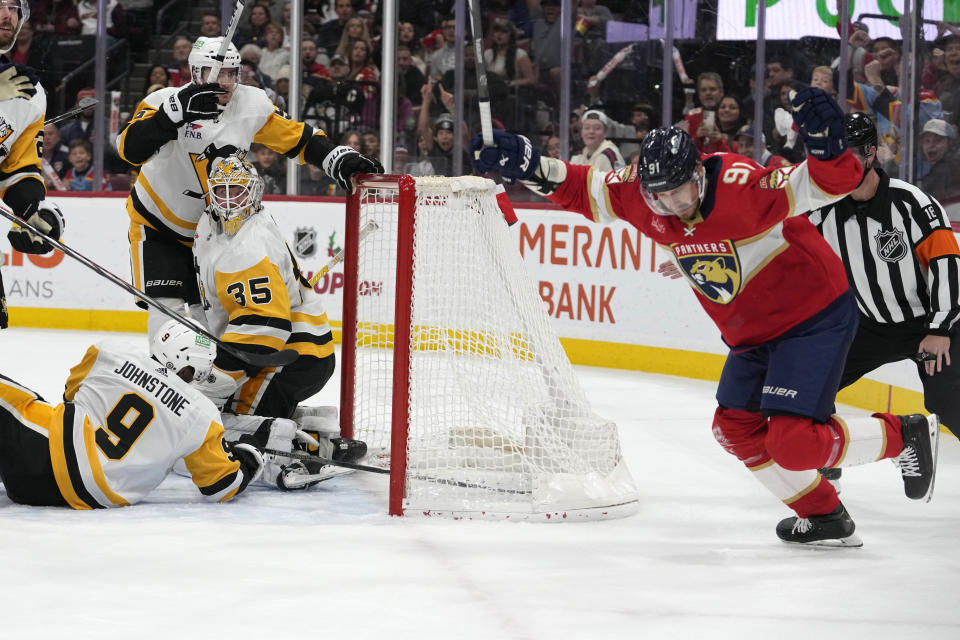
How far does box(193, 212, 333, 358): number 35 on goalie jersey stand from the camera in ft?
11.3

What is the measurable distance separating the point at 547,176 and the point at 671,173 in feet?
1.14

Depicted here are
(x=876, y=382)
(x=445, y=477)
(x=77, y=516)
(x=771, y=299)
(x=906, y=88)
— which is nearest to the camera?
(x=771, y=299)

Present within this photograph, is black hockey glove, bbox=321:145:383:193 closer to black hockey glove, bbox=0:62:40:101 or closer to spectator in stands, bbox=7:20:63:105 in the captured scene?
black hockey glove, bbox=0:62:40:101

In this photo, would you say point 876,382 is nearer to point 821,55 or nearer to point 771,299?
point 821,55

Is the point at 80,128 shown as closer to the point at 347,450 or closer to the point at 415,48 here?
the point at 415,48

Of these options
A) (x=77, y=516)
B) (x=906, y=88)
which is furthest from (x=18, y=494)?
(x=906, y=88)

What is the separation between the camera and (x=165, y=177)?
13.5ft

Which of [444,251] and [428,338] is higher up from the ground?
[444,251]

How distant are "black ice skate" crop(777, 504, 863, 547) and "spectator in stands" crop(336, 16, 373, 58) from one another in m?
5.19

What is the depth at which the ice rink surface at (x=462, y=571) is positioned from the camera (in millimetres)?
2379

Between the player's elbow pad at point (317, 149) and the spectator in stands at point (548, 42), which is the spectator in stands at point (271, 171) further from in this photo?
the player's elbow pad at point (317, 149)

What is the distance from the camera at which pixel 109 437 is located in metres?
3.03

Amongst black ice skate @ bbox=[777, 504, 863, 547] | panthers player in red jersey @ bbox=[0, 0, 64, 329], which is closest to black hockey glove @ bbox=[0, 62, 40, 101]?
panthers player in red jersey @ bbox=[0, 0, 64, 329]

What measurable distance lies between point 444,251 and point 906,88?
2983 millimetres
